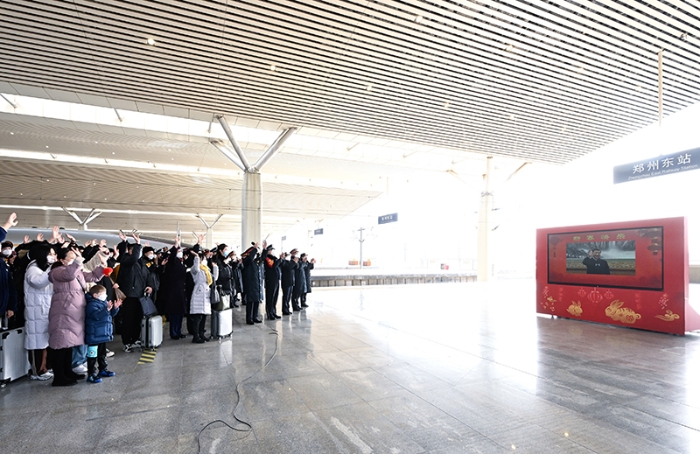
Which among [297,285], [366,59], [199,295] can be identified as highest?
[366,59]

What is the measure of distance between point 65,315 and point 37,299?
45 centimetres

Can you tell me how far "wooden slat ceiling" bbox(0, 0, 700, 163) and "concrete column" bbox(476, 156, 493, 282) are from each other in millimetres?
9078

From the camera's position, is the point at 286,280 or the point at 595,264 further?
the point at 286,280

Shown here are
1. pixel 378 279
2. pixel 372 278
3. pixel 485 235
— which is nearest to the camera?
pixel 485 235

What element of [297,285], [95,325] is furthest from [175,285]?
[297,285]

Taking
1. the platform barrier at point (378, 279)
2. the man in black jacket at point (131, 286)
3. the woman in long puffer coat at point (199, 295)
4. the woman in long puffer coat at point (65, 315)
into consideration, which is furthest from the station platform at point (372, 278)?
the woman in long puffer coat at point (65, 315)

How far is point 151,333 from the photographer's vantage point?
20.3 feet

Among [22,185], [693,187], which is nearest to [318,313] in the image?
[693,187]

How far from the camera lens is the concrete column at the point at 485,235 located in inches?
874

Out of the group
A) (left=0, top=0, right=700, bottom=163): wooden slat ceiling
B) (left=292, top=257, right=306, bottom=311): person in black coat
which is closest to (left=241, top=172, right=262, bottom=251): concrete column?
(left=0, top=0, right=700, bottom=163): wooden slat ceiling

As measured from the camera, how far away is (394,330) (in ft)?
25.2

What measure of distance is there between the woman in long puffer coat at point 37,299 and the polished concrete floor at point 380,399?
533mm

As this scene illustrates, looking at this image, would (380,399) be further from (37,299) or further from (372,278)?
(372,278)

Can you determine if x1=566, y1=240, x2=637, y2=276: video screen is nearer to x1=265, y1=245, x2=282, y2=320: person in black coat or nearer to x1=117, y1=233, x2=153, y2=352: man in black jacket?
x1=265, y1=245, x2=282, y2=320: person in black coat
